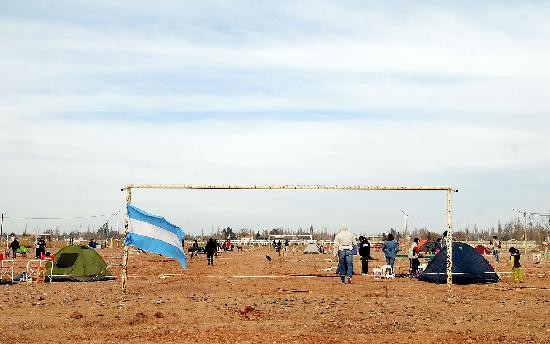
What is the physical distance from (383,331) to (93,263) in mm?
16250

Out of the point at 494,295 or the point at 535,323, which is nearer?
the point at 535,323

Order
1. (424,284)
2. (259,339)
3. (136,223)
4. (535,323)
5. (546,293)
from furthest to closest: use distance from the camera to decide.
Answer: (424,284), (546,293), (136,223), (535,323), (259,339)

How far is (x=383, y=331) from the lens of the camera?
45.6 feet

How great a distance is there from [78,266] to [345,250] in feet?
32.7

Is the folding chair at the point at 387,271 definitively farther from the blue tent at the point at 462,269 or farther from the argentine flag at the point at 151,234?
the argentine flag at the point at 151,234

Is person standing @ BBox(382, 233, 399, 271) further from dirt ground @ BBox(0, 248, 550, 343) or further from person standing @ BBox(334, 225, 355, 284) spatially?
dirt ground @ BBox(0, 248, 550, 343)

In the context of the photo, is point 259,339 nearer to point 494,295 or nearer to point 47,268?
point 494,295

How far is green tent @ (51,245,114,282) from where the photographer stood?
26844 millimetres

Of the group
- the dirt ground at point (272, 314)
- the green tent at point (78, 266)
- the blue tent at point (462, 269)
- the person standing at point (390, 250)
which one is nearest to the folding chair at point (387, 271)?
the person standing at point (390, 250)

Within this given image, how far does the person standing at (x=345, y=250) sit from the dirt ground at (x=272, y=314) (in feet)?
4.23

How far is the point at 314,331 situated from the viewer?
45.4 ft

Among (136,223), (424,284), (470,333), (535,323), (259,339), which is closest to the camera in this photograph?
(259,339)

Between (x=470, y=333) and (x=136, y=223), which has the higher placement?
(x=136, y=223)

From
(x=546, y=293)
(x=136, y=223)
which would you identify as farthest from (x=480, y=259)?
(x=136, y=223)
